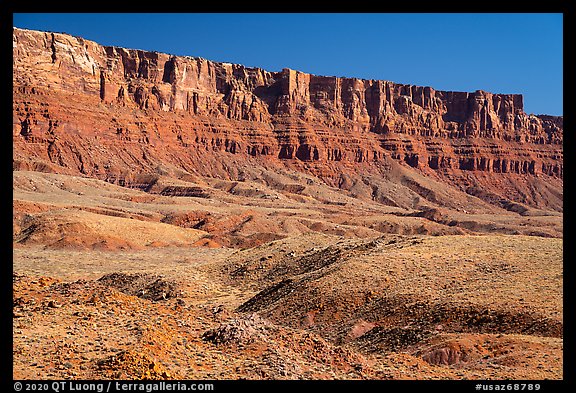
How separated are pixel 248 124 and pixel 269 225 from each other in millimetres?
78180

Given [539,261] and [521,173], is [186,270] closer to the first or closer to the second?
[539,261]

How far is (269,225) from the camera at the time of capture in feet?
212

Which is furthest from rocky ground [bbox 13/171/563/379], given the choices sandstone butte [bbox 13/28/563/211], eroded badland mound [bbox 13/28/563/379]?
sandstone butte [bbox 13/28/563/211]

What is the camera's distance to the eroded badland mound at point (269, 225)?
1321 centimetres

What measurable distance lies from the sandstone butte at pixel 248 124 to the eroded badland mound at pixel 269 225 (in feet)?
1.38

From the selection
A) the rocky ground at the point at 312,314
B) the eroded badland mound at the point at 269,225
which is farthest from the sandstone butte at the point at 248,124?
the rocky ground at the point at 312,314

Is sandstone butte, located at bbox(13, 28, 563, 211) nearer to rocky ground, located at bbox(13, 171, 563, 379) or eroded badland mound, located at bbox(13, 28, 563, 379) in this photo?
eroded badland mound, located at bbox(13, 28, 563, 379)

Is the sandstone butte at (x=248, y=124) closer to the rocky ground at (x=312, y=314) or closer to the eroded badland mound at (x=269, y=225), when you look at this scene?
the eroded badland mound at (x=269, y=225)

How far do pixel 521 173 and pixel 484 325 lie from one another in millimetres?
152501

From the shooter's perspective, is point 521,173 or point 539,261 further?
point 521,173

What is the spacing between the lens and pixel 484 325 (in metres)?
16.2

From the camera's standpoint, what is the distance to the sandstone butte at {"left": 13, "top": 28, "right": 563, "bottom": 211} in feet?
357

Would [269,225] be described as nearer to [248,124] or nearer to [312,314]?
[312,314]
